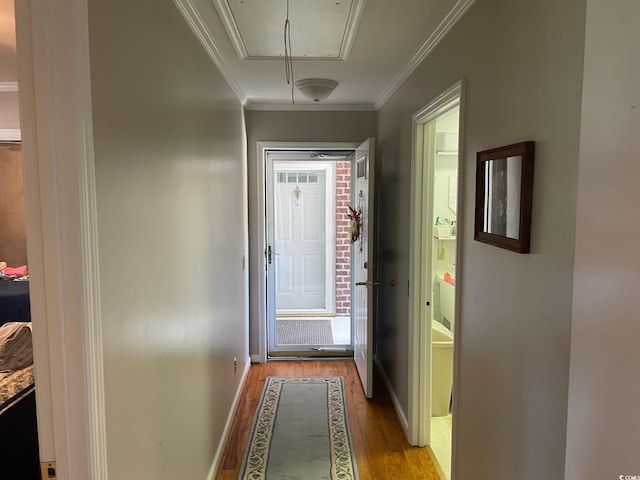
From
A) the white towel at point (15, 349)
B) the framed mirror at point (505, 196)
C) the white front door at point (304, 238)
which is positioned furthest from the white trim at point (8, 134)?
the framed mirror at point (505, 196)

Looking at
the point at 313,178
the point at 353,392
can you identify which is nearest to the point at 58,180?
the point at 353,392

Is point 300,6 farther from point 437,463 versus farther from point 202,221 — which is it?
point 437,463

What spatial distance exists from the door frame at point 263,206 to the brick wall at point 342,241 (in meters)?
1.40

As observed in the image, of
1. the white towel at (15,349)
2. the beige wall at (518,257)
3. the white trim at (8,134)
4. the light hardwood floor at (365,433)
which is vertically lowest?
the light hardwood floor at (365,433)

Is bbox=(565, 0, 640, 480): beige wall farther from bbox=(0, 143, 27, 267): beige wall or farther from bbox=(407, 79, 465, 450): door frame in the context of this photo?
bbox=(0, 143, 27, 267): beige wall

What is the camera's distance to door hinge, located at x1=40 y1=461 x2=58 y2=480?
962mm

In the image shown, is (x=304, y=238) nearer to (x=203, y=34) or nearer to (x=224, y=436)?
(x=224, y=436)

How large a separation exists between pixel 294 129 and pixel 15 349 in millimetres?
2697

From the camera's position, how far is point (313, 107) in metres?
3.85

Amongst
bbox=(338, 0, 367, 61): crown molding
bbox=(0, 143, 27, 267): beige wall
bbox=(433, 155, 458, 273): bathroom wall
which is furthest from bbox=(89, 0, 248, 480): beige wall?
bbox=(433, 155, 458, 273): bathroom wall

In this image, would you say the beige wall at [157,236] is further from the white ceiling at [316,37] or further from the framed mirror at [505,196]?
the framed mirror at [505,196]

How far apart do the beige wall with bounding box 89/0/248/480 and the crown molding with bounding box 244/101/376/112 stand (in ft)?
4.17

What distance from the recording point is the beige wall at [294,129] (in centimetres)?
384

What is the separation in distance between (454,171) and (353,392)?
203cm
